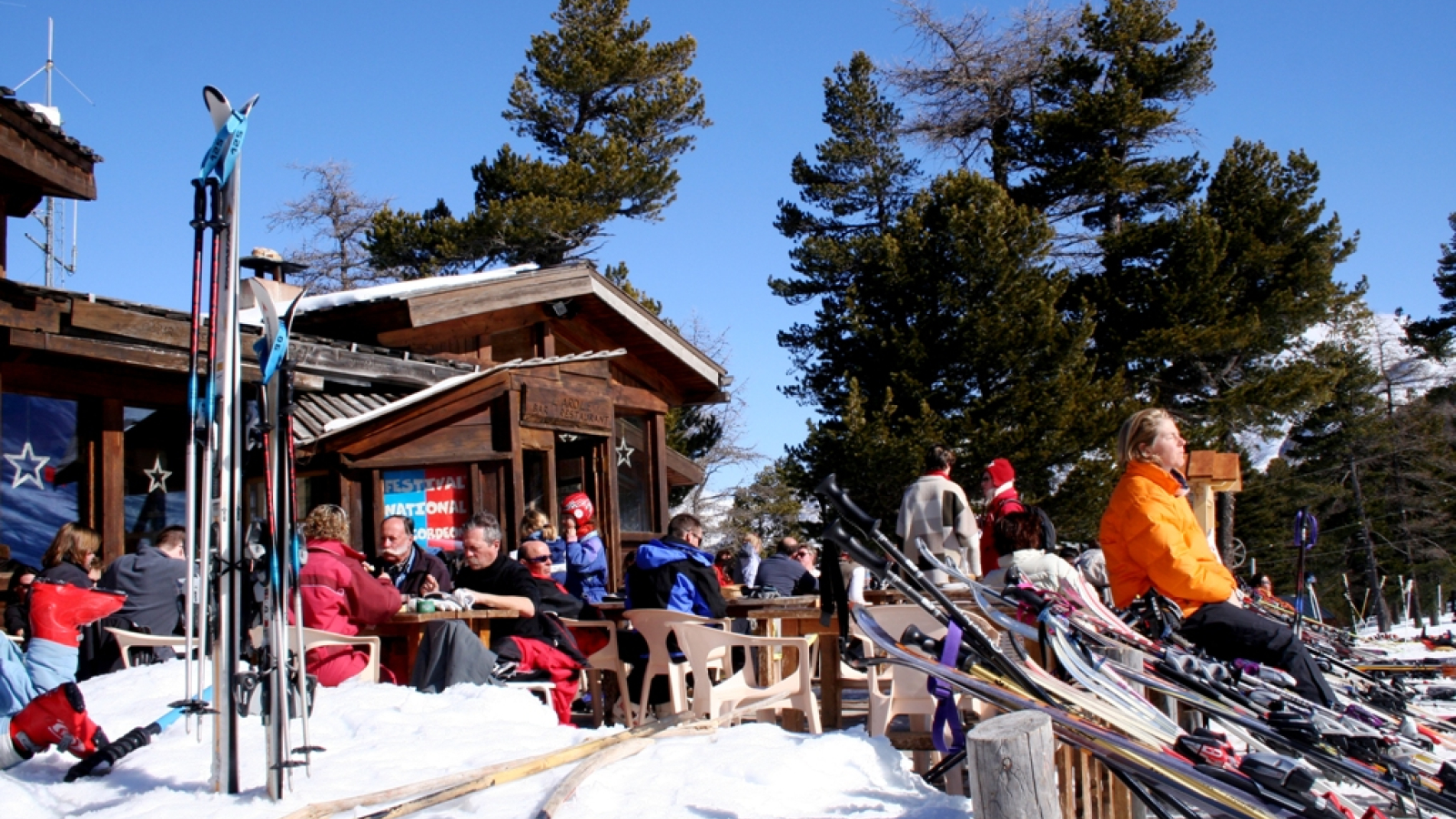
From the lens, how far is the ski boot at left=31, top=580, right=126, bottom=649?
6.55 m

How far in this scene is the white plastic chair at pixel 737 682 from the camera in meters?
5.92

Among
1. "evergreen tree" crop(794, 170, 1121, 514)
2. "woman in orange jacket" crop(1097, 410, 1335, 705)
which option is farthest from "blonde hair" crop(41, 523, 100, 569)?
"evergreen tree" crop(794, 170, 1121, 514)

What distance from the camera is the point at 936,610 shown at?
4.13 metres

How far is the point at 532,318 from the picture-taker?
43.9 ft

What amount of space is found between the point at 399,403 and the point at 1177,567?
24.3ft

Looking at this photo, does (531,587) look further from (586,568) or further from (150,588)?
(150,588)

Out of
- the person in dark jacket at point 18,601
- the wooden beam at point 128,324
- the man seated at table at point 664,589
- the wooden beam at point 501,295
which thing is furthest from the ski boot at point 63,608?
the wooden beam at point 501,295

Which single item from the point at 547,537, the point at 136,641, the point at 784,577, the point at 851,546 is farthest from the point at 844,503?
the point at 784,577

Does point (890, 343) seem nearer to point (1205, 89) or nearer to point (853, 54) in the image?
point (853, 54)

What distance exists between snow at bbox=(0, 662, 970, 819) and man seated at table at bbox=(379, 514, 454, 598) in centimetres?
255

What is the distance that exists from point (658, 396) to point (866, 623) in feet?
34.9

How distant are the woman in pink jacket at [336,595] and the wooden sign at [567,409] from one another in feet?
17.4

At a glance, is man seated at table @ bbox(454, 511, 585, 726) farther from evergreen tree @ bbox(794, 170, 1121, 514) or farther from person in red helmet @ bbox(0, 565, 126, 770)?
evergreen tree @ bbox(794, 170, 1121, 514)

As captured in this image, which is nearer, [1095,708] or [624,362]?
[1095,708]
